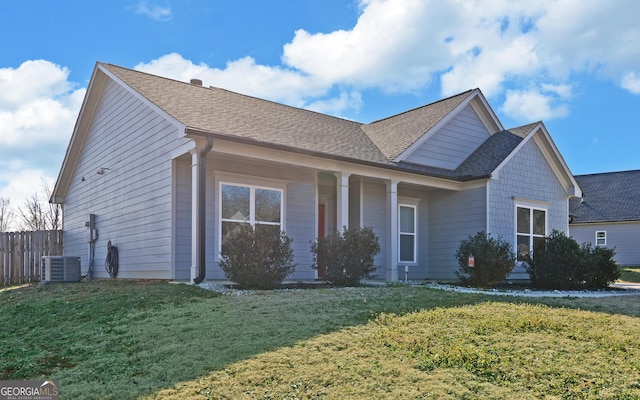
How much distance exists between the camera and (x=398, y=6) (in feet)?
38.2

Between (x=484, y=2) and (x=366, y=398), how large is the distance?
9.38m

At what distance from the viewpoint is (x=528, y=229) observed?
15.8 m

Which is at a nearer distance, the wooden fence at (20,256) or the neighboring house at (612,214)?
the wooden fence at (20,256)

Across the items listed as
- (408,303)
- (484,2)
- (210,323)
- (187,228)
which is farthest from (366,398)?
(484,2)

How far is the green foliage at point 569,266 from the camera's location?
1299cm

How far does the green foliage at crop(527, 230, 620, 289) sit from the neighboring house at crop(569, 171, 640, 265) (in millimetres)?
14498

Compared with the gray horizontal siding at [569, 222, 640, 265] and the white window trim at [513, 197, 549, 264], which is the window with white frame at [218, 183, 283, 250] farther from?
the gray horizontal siding at [569, 222, 640, 265]

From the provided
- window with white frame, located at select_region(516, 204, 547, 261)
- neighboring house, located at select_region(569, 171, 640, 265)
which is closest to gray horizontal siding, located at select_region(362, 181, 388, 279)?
window with white frame, located at select_region(516, 204, 547, 261)

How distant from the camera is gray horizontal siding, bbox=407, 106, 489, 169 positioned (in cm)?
1498

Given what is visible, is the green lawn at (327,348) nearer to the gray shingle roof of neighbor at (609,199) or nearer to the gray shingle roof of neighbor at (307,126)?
the gray shingle roof of neighbor at (307,126)

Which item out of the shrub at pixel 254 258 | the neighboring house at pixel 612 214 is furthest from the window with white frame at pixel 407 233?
the neighboring house at pixel 612 214

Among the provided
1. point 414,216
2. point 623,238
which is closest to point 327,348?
point 414,216

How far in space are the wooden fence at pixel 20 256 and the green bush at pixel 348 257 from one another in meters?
10.2

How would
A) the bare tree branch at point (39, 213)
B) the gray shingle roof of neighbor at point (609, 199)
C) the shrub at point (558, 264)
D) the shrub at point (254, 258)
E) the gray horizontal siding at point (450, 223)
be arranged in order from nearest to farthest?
the shrub at point (254, 258)
the shrub at point (558, 264)
the gray horizontal siding at point (450, 223)
the gray shingle roof of neighbor at point (609, 199)
the bare tree branch at point (39, 213)
